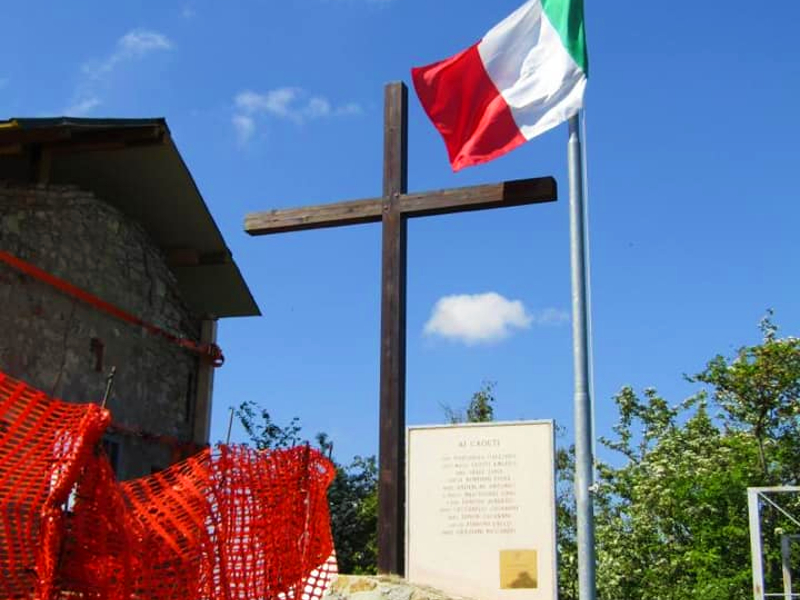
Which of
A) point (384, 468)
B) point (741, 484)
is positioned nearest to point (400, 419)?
point (384, 468)

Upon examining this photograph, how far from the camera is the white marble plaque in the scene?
861 cm

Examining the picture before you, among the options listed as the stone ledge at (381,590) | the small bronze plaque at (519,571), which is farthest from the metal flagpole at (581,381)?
the stone ledge at (381,590)

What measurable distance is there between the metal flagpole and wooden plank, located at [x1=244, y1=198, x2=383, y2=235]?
2135 mm

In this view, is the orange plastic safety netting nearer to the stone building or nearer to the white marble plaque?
the white marble plaque

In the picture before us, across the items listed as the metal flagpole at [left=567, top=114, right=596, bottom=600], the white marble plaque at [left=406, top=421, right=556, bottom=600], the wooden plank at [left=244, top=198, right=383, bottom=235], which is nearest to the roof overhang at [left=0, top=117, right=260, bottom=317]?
the wooden plank at [left=244, top=198, right=383, bottom=235]

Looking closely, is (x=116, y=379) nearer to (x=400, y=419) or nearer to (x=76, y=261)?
(x=76, y=261)

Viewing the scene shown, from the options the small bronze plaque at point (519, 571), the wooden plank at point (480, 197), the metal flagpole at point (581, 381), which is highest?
the wooden plank at point (480, 197)

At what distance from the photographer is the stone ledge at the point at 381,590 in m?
8.67

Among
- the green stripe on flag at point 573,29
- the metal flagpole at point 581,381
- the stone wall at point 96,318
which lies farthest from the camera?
the stone wall at point 96,318

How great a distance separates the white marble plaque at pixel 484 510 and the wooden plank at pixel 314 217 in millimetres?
2183

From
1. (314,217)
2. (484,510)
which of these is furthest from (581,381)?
(314,217)

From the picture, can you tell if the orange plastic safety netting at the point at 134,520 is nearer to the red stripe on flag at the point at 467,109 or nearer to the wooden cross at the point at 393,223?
the wooden cross at the point at 393,223

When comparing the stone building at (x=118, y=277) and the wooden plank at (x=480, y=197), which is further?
the stone building at (x=118, y=277)

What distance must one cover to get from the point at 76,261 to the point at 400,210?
3.85 metres
